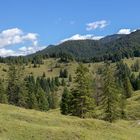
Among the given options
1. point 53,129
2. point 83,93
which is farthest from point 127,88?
point 53,129

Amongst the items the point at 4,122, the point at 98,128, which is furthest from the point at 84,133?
the point at 4,122

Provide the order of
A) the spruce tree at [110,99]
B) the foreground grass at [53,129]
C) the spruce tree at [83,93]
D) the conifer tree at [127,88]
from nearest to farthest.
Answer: the foreground grass at [53,129] < the spruce tree at [83,93] < the spruce tree at [110,99] < the conifer tree at [127,88]

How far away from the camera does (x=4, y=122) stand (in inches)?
1490

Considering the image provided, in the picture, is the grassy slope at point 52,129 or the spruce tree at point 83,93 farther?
the spruce tree at point 83,93

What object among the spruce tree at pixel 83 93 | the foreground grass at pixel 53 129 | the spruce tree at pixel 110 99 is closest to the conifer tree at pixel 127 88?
the spruce tree at pixel 110 99

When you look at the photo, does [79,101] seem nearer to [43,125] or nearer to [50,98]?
[43,125]

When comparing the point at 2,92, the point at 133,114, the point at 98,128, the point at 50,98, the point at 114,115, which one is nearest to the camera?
the point at 98,128

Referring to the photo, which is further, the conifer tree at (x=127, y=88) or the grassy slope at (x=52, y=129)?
the conifer tree at (x=127, y=88)

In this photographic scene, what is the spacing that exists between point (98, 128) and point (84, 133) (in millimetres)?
5343

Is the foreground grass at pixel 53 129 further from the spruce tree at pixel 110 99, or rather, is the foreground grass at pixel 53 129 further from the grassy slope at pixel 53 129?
the spruce tree at pixel 110 99

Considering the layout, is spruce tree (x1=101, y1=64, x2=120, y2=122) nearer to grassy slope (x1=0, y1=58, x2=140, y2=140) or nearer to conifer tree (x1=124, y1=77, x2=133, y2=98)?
grassy slope (x1=0, y1=58, x2=140, y2=140)

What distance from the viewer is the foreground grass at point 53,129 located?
1415 inches

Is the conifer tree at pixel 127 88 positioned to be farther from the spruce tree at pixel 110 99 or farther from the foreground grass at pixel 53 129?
the foreground grass at pixel 53 129

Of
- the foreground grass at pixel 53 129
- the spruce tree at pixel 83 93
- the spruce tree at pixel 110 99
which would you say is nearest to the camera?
the foreground grass at pixel 53 129
